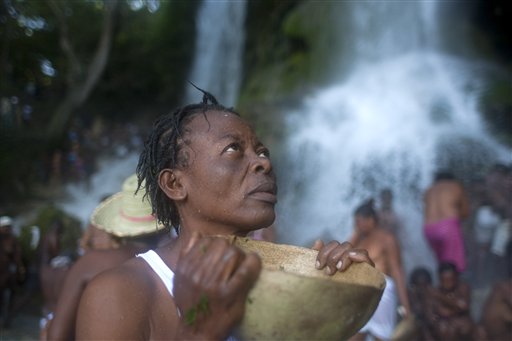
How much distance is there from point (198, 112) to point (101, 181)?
1501 centimetres

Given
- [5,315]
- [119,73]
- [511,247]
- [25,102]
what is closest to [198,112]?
[511,247]

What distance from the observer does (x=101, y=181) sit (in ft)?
53.7

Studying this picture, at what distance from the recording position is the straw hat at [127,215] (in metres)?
3.12

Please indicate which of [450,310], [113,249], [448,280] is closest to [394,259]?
[448,280]

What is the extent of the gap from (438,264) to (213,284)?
625 cm

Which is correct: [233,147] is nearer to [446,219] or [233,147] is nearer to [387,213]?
[446,219]

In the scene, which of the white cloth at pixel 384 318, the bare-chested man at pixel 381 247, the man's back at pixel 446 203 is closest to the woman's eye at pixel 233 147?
the white cloth at pixel 384 318

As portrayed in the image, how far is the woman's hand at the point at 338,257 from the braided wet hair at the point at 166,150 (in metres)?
0.45

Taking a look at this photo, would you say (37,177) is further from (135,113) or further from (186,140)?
(186,140)

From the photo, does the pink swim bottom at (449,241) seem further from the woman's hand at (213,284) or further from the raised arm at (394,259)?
the woman's hand at (213,284)

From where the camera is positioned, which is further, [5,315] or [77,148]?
[77,148]

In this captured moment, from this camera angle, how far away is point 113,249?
9.92ft

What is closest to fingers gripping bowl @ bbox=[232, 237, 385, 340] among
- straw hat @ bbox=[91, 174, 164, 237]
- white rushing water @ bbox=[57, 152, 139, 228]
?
straw hat @ bbox=[91, 174, 164, 237]

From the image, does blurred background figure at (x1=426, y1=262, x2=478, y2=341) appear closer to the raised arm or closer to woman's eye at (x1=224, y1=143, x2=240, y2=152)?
the raised arm
